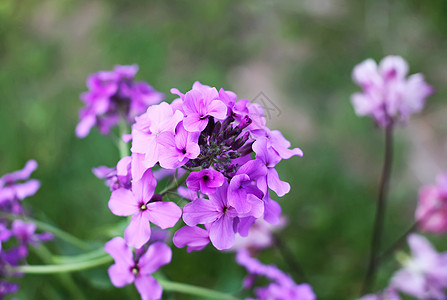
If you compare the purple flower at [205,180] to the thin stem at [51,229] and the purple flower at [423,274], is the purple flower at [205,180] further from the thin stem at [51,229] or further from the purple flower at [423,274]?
the purple flower at [423,274]

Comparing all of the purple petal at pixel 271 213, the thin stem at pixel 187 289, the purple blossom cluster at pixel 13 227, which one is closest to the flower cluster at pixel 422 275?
the thin stem at pixel 187 289

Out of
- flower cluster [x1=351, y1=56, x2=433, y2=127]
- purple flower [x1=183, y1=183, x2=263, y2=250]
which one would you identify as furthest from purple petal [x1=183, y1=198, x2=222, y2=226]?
flower cluster [x1=351, y1=56, x2=433, y2=127]

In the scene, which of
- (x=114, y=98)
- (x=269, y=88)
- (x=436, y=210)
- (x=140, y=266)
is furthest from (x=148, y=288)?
(x=269, y=88)

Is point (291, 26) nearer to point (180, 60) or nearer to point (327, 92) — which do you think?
point (327, 92)

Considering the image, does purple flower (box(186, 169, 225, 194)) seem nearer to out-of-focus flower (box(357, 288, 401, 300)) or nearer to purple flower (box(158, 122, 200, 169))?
purple flower (box(158, 122, 200, 169))

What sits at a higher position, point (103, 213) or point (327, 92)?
point (327, 92)

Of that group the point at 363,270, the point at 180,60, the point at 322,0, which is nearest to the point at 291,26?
the point at 322,0

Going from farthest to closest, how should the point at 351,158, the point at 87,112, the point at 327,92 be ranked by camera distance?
the point at 327,92, the point at 351,158, the point at 87,112
